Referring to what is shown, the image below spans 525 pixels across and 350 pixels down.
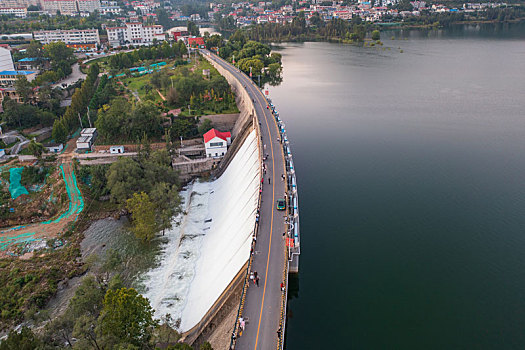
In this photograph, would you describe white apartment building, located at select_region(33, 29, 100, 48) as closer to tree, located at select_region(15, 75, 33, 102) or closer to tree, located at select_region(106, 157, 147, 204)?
tree, located at select_region(15, 75, 33, 102)

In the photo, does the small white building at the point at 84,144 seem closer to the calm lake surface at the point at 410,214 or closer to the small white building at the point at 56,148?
the small white building at the point at 56,148

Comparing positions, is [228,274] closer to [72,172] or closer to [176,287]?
[176,287]

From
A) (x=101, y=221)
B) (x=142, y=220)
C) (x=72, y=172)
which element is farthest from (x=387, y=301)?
(x=72, y=172)

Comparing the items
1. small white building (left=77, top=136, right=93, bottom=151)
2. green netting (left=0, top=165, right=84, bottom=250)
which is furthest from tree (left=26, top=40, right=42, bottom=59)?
green netting (left=0, top=165, right=84, bottom=250)

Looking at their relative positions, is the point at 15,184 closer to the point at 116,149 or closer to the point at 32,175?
the point at 32,175

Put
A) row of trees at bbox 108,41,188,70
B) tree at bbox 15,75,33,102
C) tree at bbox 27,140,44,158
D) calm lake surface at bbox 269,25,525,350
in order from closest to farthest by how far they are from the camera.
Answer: calm lake surface at bbox 269,25,525,350, tree at bbox 27,140,44,158, tree at bbox 15,75,33,102, row of trees at bbox 108,41,188,70

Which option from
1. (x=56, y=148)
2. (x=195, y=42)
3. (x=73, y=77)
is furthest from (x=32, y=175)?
(x=195, y=42)

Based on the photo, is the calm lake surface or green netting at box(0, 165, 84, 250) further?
green netting at box(0, 165, 84, 250)
